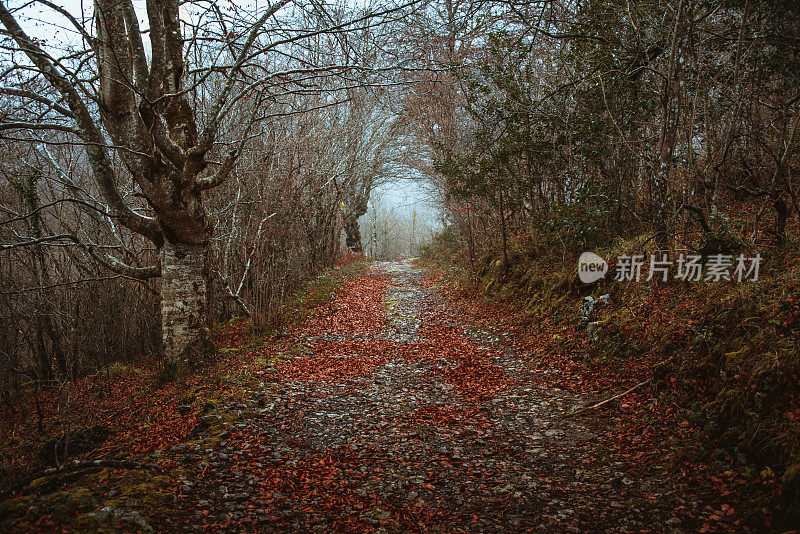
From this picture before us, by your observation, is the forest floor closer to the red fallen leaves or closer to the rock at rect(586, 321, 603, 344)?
the rock at rect(586, 321, 603, 344)

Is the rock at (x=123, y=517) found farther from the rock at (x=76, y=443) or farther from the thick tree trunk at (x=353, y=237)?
the thick tree trunk at (x=353, y=237)

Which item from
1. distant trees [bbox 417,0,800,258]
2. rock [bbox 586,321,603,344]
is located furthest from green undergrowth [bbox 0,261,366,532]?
distant trees [bbox 417,0,800,258]

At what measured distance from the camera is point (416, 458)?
3920 millimetres

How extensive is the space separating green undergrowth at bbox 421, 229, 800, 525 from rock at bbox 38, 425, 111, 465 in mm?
5661

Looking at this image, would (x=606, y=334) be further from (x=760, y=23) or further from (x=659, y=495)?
(x=760, y=23)

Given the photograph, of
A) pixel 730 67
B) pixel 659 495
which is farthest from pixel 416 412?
pixel 730 67

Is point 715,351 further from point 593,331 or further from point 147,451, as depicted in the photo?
point 147,451

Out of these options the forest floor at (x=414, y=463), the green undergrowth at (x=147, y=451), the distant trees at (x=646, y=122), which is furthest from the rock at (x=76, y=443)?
the distant trees at (x=646, y=122)

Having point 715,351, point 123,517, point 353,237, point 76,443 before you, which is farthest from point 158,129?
point 353,237

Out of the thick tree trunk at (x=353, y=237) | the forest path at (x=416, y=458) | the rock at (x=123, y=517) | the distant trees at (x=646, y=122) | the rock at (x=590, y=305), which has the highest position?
the distant trees at (x=646, y=122)

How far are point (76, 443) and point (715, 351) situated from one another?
6.51 m

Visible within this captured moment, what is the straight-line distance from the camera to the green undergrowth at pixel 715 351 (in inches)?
119

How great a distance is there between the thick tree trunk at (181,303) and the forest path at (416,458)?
121cm

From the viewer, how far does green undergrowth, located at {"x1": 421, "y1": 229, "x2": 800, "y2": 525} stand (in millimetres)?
3033
